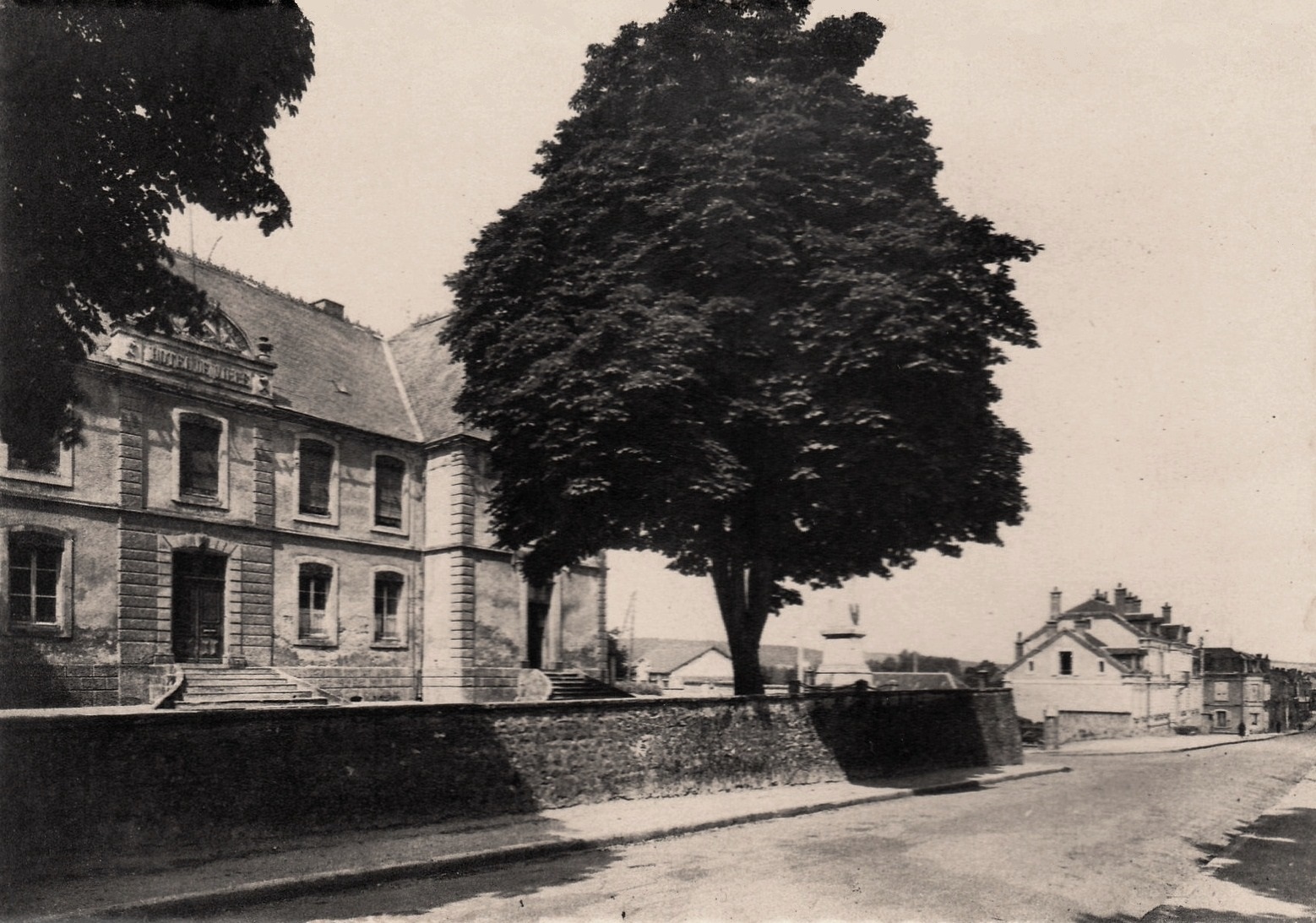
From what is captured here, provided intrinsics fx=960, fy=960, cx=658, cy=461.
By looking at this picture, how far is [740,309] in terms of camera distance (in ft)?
51.9

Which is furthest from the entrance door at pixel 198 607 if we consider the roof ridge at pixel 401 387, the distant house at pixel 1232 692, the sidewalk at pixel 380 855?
the distant house at pixel 1232 692

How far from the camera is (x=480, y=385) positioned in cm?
1858

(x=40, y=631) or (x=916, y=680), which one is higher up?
(x=40, y=631)

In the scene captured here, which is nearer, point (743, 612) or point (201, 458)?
Answer: point (743, 612)

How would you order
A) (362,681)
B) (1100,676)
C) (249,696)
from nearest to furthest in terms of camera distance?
(249,696) < (362,681) < (1100,676)

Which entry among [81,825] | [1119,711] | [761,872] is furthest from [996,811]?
[1119,711]

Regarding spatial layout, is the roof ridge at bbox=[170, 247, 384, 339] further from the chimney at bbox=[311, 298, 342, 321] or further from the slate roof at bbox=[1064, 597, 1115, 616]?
the slate roof at bbox=[1064, 597, 1115, 616]

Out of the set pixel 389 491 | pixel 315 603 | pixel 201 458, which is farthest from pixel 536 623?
pixel 201 458

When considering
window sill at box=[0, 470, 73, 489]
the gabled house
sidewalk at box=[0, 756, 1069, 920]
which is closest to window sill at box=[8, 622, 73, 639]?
window sill at box=[0, 470, 73, 489]

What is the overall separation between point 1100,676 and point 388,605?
42.9 meters

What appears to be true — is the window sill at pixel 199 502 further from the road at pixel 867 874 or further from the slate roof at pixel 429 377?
the road at pixel 867 874

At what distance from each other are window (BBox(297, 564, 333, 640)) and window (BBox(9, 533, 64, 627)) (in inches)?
232

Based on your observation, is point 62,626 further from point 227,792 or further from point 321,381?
point 227,792

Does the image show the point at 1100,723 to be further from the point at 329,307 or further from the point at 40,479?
the point at 40,479
